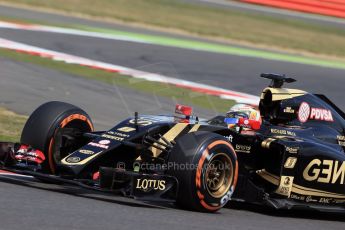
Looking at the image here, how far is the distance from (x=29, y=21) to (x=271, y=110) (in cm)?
1453

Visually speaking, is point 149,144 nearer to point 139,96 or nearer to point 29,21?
point 139,96

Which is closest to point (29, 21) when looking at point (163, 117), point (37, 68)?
point (37, 68)

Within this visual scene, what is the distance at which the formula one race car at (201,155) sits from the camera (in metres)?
7.05

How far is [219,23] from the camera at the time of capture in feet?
90.6

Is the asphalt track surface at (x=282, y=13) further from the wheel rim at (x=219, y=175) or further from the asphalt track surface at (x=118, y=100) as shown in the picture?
the wheel rim at (x=219, y=175)

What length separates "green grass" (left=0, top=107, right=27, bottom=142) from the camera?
1072 centimetres

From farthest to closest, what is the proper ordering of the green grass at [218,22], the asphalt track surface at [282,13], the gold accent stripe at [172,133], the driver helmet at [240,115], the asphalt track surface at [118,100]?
the asphalt track surface at [282,13] < the green grass at [218,22] < the driver helmet at [240,115] < the gold accent stripe at [172,133] < the asphalt track surface at [118,100]

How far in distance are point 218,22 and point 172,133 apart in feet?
66.7

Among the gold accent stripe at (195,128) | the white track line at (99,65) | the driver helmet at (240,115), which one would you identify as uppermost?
the white track line at (99,65)

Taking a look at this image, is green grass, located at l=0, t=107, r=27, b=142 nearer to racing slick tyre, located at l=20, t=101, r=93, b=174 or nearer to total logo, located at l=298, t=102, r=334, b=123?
racing slick tyre, located at l=20, t=101, r=93, b=174

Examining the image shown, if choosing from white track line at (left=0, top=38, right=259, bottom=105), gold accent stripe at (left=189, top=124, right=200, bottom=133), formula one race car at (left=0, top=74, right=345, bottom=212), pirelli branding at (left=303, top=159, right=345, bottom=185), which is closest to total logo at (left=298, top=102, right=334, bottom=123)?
formula one race car at (left=0, top=74, right=345, bottom=212)

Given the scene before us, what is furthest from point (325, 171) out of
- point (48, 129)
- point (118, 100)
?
point (118, 100)

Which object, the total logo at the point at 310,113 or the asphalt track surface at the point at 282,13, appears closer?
the total logo at the point at 310,113

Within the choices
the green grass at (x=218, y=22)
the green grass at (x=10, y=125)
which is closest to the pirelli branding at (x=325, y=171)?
the green grass at (x=10, y=125)
